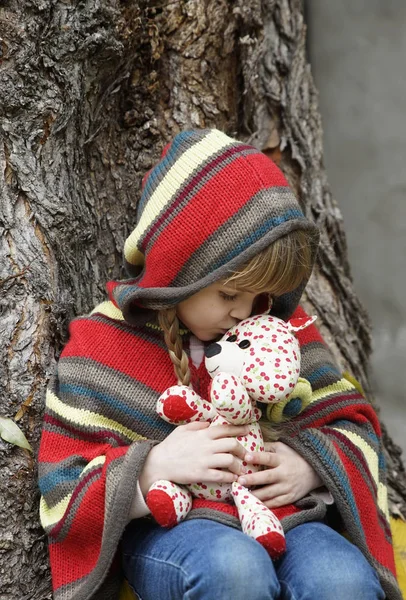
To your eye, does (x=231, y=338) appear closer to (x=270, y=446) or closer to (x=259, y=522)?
(x=270, y=446)

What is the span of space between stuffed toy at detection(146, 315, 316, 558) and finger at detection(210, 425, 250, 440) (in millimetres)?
17

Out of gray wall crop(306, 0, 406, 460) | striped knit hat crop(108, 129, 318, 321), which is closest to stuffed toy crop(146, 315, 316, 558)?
striped knit hat crop(108, 129, 318, 321)

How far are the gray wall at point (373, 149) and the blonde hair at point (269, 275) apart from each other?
1337 millimetres

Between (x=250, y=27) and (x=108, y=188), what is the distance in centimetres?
75

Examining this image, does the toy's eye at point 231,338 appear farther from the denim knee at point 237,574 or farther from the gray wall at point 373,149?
the gray wall at point 373,149

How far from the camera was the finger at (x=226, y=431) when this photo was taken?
183 cm

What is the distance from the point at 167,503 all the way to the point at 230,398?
0.28 meters

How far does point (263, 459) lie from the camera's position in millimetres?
1880

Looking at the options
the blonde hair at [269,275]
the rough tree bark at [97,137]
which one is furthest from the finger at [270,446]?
the rough tree bark at [97,137]

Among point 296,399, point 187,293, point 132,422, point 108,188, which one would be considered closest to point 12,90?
point 108,188

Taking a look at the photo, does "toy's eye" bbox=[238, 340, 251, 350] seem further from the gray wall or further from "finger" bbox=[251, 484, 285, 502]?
the gray wall

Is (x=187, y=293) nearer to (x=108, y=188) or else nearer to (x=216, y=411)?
(x=216, y=411)

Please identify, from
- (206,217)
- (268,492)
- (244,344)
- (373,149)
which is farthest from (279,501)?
(373,149)

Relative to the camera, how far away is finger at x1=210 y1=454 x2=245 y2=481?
5.86ft
